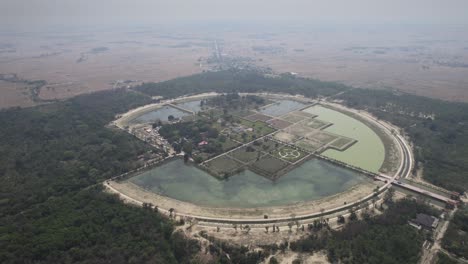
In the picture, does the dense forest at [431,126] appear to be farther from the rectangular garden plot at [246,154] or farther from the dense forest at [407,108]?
the rectangular garden plot at [246,154]

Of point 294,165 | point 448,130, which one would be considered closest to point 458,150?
point 448,130

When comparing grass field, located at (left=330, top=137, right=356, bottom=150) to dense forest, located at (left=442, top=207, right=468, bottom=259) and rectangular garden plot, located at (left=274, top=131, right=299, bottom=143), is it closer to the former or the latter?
rectangular garden plot, located at (left=274, top=131, right=299, bottom=143)

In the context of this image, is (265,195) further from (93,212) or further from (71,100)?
(71,100)

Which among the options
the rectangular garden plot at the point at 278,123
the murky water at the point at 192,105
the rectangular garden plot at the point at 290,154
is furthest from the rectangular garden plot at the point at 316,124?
the murky water at the point at 192,105

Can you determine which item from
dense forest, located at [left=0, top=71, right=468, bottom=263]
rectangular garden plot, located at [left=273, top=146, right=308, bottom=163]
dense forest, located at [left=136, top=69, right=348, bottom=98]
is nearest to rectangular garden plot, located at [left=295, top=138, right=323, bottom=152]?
rectangular garden plot, located at [left=273, top=146, right=308, bottom=163]

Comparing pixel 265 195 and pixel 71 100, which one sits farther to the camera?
pixel 71 100

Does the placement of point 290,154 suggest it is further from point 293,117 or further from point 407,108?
point 407,108
